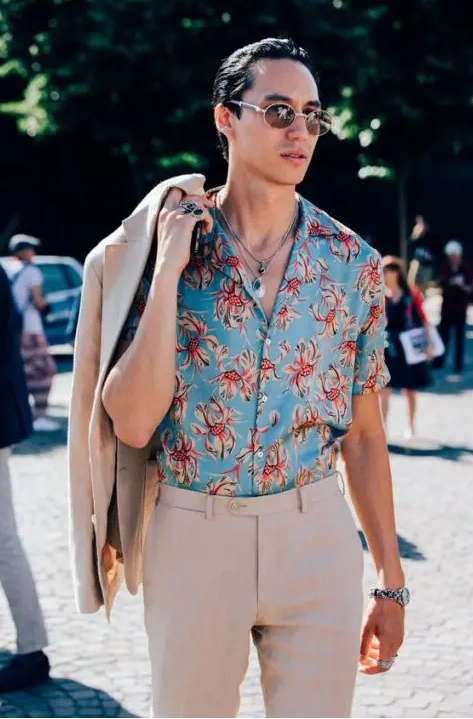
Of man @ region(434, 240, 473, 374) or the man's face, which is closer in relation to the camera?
the man's face

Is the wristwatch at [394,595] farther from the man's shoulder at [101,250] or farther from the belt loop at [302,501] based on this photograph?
the man's shoulder at [101,250]

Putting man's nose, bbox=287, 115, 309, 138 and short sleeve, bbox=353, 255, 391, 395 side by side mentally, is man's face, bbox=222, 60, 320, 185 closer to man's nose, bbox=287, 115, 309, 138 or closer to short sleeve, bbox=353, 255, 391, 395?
man's nose, bbox=287, 115, 309, 138

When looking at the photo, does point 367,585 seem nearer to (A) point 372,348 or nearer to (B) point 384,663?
(B) point 384,663

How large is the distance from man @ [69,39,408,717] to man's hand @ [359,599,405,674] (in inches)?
0.5

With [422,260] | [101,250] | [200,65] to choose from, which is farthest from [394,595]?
[200,65]

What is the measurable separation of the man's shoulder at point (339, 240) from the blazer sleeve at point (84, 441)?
504mm

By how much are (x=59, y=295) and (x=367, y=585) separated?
43.9 ft

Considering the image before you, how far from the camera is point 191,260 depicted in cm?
292

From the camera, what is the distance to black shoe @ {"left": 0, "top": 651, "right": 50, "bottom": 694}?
5273mm

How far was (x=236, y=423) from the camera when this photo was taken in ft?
9.29

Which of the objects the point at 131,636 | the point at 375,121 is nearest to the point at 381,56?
the point at 375,121

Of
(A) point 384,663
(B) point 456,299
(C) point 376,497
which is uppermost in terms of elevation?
(C) point 376,497

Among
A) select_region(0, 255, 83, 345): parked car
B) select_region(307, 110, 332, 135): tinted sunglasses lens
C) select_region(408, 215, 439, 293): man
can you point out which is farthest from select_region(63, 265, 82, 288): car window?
select_region(307, 110, 332, 135): tinted sunglasses lens

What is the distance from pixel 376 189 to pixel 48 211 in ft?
26.8
